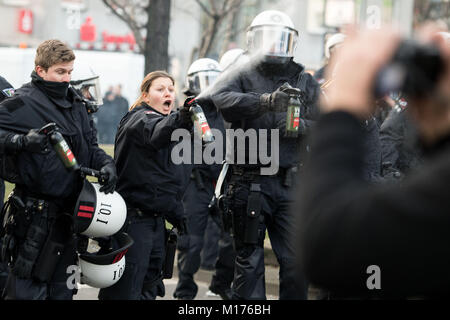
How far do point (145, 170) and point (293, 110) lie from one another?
3.43 feet

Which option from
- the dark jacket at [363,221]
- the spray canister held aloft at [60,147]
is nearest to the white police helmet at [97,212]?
the spray canister held aloft at [60,147]

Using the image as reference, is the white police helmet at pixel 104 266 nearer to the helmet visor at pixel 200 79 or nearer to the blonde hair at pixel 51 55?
the blonde hair at pixel 51 55

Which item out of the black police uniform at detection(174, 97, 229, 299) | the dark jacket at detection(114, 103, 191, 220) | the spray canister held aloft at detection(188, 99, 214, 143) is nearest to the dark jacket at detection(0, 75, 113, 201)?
the dark jacket at detection(114, 103, 191, 220)

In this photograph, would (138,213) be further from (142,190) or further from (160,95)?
(160,95)

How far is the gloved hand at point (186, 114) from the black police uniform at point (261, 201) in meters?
0.72

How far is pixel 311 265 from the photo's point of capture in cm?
147

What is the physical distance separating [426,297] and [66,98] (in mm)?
3743

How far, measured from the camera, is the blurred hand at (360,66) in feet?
4.73

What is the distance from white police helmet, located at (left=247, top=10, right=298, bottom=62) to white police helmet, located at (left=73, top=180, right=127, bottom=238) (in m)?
1.56

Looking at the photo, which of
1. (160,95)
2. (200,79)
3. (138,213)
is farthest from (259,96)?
(200,79)

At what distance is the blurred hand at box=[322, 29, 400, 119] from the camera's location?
1.44m

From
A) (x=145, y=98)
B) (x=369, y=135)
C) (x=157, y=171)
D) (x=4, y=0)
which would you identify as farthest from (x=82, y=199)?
(x=4, y=0)

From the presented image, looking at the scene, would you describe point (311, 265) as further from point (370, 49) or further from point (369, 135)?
point (369, 135)

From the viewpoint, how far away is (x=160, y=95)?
5.44m
